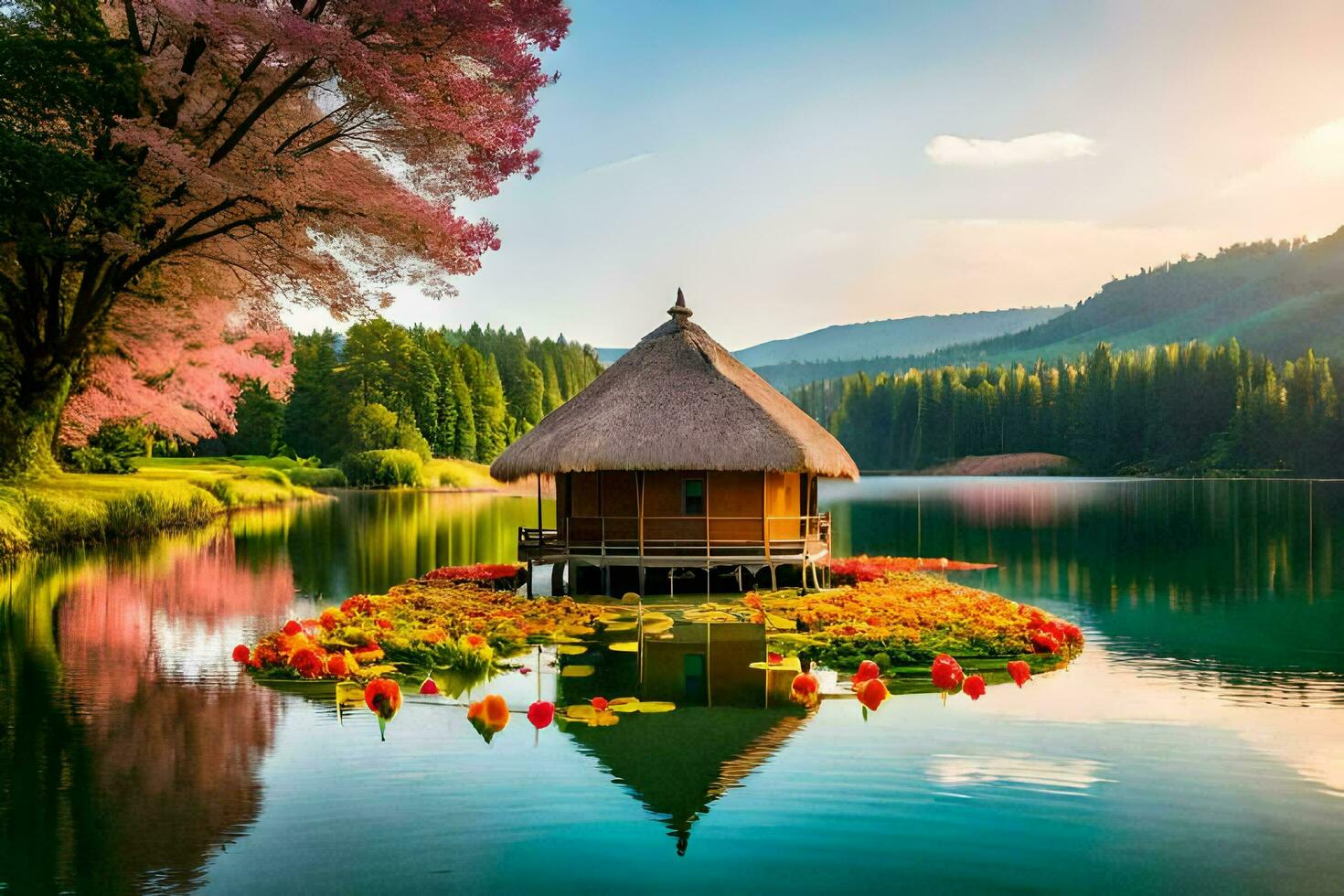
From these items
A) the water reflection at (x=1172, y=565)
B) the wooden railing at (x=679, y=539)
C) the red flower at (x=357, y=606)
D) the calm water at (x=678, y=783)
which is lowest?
the water reflection at (x=1172, y=565)

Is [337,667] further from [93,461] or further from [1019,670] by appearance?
[93,461]

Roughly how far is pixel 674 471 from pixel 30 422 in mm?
15745

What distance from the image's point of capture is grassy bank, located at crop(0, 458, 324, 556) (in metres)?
25.2

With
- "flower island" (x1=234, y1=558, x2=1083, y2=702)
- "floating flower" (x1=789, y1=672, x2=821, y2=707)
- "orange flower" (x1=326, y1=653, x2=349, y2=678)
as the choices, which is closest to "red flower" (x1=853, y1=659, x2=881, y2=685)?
"flower island" (x1=234, y1=558, x2=1083, y2=702)

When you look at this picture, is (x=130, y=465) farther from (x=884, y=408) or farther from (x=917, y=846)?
(x=884, y=408)

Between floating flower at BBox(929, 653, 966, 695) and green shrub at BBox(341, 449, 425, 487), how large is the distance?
63.4 meters

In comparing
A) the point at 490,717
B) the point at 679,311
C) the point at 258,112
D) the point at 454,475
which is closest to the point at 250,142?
the point at 258,112

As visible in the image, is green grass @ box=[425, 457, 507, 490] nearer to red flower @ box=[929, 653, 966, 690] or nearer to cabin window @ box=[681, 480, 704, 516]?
cabin window @ box=[681, 480, 704, 516]

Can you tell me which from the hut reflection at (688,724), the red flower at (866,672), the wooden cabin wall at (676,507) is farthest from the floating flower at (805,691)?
the wooden cabin wall at (676,507)

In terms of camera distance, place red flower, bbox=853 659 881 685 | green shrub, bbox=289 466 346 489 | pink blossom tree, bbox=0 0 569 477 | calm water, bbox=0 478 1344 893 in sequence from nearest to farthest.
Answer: calm water, bbox=0 478 1344 893, red flower, bbox=853 659 881 685, pink blossom tree, bbox=0 0 569 477, green shrub, bbox=289 466 346 489

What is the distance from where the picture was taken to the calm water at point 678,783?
6.55 meters

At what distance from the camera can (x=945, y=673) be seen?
1083 cm

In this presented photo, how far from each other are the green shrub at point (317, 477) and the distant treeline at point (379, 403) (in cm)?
375

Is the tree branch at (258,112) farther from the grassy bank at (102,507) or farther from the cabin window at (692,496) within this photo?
the grassy bank at (102,507)
